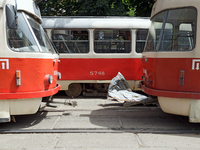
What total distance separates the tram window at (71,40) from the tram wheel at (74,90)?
1304mm

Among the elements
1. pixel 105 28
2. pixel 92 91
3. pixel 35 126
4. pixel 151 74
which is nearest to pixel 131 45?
pixel 105 28

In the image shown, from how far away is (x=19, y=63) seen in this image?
160 inches

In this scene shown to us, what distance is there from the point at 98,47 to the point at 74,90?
1.88 meters

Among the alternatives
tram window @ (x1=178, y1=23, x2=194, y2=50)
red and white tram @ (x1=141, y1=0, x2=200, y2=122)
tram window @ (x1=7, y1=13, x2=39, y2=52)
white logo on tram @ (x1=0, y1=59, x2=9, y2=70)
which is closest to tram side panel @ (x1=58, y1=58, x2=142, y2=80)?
red and white tram @ (x1=141, y1=0, x2=200, y2=122)

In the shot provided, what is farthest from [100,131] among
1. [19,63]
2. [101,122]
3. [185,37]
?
[185,37]

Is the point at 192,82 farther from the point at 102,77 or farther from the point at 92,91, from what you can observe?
the point at 92,91

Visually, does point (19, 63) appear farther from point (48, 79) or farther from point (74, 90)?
point (74, 90)

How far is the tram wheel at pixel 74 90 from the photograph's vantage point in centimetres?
770

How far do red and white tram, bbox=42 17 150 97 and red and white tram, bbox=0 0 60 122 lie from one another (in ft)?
9.61

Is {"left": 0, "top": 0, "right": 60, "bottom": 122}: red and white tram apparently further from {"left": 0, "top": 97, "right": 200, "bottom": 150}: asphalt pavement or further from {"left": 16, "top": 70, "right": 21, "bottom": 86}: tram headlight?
{"left": 0, "top": 97, "right": 200, "bottom": 150}: asphalt pavement

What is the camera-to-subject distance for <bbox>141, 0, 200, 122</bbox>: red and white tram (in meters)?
3.95

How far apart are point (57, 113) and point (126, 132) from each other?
2242mm

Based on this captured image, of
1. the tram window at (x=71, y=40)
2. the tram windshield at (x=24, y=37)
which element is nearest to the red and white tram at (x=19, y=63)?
the tram windshield at (x=24, y=37)

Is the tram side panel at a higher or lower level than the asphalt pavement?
higher
